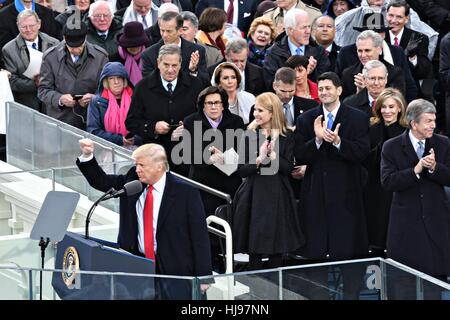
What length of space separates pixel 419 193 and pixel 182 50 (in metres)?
3.67

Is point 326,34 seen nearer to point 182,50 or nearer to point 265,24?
point 265,24

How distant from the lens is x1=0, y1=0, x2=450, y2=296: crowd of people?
12953 mm

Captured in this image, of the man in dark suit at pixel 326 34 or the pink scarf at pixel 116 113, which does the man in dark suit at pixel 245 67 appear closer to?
the pink scarf at pixel 116 113

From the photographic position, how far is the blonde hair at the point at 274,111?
1333 cm

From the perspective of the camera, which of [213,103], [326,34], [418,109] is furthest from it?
[326,34]

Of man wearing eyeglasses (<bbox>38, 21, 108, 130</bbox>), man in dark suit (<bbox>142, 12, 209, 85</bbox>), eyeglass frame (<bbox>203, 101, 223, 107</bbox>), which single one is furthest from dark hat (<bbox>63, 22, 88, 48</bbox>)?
eyeglass frame (<bbox>203, 101, 223, 107</bbox>)

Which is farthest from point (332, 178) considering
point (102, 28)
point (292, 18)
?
point (102, 28)

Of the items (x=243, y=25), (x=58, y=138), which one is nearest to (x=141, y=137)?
(x=58, y=138)

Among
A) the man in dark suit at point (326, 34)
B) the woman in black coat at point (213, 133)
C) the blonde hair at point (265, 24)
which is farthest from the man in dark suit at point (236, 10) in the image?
the woman in black coat at point (213, 133)

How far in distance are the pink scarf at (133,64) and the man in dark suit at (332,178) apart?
8.95 ft

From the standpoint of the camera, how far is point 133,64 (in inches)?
627

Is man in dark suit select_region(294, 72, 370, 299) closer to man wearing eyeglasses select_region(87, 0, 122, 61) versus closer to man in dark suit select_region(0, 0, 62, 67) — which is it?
man wearing eyeglasses select_region(87, 0, 122, 61)

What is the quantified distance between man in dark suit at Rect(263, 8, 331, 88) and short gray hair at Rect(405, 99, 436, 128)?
2.76 meters

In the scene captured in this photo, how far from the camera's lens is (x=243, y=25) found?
60.5 feet
